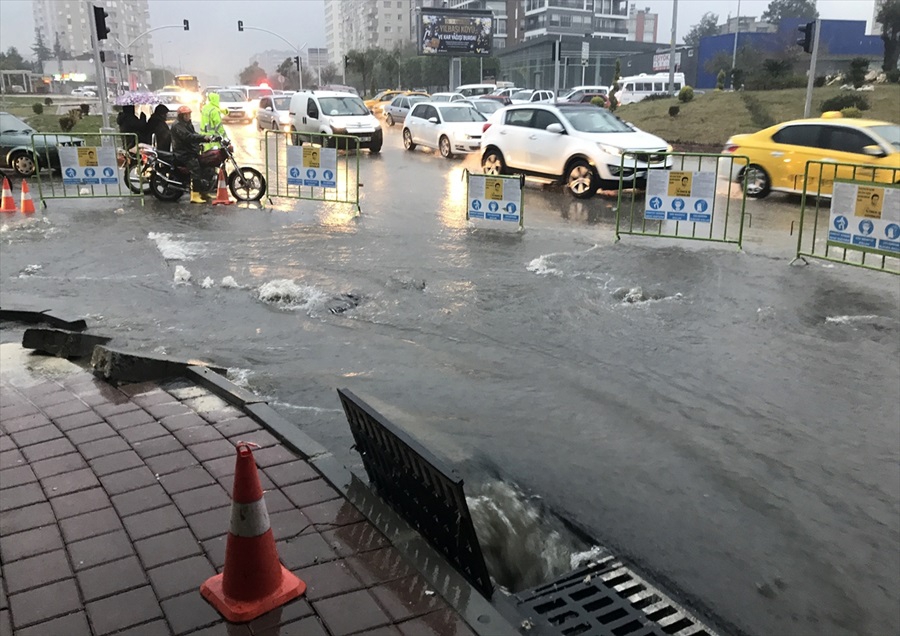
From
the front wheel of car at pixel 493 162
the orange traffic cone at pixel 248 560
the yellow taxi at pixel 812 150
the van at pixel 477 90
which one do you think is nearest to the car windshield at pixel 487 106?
the front wheel of car at pixel 493 162

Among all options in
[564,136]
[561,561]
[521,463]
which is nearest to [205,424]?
[521,463]

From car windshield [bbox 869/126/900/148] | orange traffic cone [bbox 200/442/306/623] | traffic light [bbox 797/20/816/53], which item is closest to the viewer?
orange traffic cone [bbox 200/442/306/623]

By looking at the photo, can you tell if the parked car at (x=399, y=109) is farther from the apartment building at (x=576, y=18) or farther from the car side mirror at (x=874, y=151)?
the apartment building at (x=576, y=18)

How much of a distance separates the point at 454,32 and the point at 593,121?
208 ft

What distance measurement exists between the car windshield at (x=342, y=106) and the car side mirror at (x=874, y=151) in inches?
638

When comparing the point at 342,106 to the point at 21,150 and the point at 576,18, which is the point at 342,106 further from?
the point at 576,18

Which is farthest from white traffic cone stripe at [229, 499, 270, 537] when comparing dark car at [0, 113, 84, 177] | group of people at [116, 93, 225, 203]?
dark car at [0, 113, 84, 177]

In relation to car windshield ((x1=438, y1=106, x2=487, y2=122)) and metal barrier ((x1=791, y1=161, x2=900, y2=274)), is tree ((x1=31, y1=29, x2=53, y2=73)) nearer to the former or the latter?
car windshield ((x1=438, y1=106, x2=487, y2=122))

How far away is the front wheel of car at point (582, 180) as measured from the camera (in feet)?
52.9

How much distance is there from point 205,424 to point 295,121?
79.1 feet

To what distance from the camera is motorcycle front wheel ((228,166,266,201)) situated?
1539 centimetres

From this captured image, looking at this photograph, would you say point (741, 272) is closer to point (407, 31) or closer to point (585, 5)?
point (585, 5)

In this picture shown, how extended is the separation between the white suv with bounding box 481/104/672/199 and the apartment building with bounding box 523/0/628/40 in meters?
97.2

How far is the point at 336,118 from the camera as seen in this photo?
25.5m
